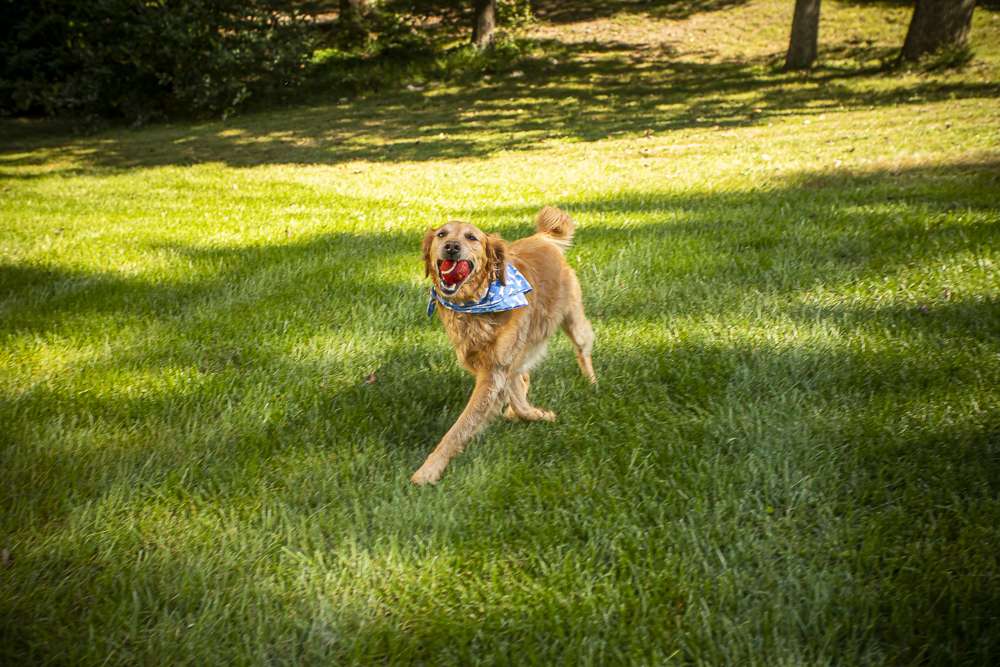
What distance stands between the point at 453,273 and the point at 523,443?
88 cm

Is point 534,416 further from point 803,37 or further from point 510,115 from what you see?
point 803,37

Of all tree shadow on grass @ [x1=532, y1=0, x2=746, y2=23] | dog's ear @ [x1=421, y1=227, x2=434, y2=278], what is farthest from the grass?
tree shadow on grass @ [x1=532, y1=0, x2=746, y2=23]

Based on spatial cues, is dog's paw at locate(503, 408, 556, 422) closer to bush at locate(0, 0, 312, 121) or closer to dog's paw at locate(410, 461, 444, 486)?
dog's paw at locate(410, 461, 444, 486)

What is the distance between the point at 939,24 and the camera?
16.0 m

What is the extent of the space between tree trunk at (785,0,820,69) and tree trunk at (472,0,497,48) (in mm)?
Result: 10375

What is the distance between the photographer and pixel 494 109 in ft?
57.9

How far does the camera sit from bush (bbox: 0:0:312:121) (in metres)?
17.9

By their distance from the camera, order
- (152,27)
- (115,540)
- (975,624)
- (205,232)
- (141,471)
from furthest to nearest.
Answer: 1. (152,27)
2. (205,232)
3. (141,471)
4. (115,540)
5. (975,624)

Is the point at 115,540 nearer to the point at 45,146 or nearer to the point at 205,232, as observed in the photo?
the point at 205,232

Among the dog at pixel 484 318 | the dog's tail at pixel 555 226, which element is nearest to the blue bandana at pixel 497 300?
the dog at pixel 484 318

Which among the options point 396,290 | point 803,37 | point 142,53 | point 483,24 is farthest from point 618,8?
point 396,290

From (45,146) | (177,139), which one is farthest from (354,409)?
(45,146)

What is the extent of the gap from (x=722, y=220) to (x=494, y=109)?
12723 mm

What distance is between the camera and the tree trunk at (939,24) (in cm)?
1588
